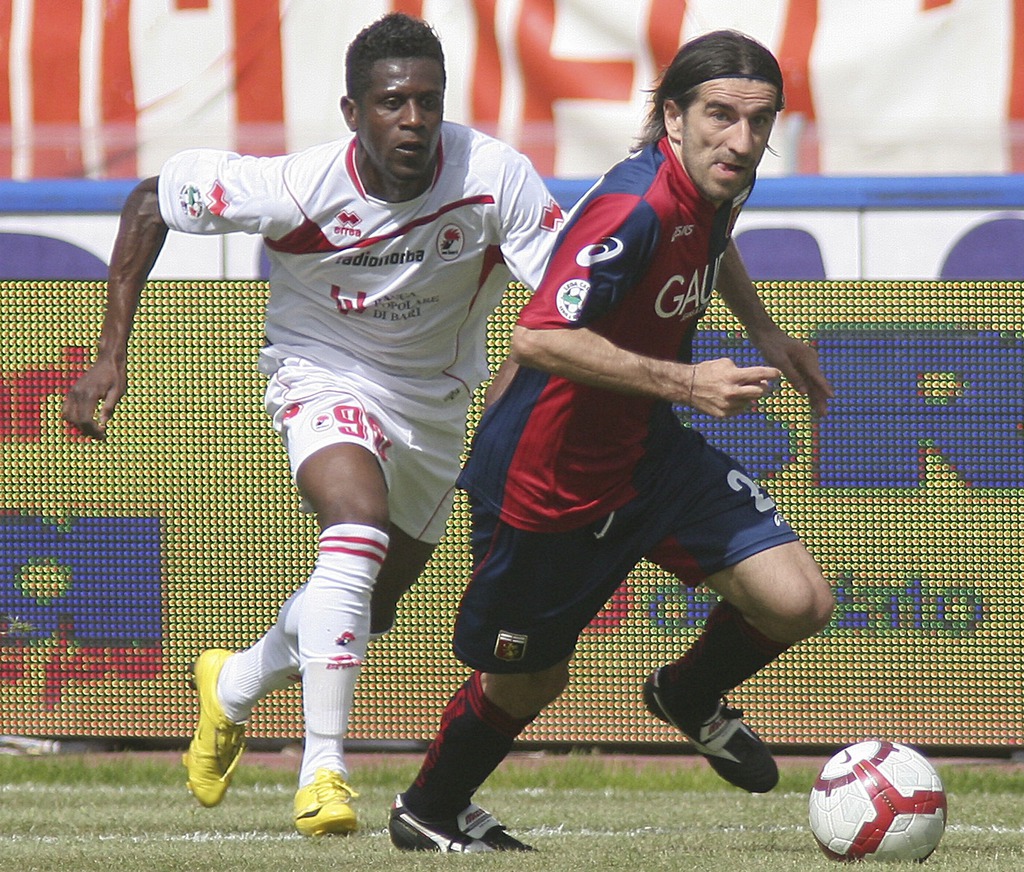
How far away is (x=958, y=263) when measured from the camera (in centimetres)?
728

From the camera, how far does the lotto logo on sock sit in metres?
4.58

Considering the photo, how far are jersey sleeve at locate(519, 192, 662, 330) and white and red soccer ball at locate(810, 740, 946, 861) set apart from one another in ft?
4.34

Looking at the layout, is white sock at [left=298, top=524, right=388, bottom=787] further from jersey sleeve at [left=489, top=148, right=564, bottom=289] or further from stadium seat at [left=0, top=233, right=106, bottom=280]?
stadium seat at [left=0, top=233, right=106, bottom=280]

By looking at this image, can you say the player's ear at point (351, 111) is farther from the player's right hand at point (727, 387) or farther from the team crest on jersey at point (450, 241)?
the player's right hand at point (727, 387)

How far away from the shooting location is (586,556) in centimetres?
455

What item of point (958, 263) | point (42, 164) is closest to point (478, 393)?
point (958, 263)

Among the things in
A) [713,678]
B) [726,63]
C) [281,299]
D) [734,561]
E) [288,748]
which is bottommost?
[288,748]

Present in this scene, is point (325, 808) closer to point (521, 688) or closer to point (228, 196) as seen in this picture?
point (521, 688)

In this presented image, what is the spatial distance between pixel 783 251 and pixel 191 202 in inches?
124

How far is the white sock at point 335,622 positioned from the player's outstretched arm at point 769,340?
1207 mm

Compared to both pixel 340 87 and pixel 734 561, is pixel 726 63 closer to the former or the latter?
pixel 734 561

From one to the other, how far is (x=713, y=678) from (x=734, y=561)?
0.45m

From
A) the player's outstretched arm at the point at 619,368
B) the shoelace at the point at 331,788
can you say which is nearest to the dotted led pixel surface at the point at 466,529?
the shoelace at the point at 331,788

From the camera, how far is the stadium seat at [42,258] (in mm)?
7574
